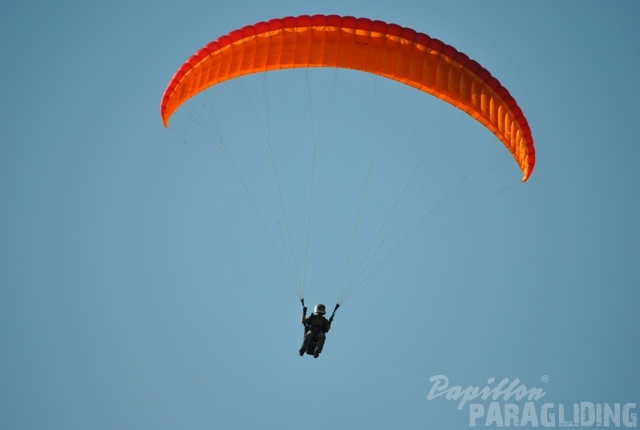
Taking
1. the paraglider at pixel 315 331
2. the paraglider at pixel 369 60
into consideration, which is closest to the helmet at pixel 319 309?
the paraglider at pixel 315 331

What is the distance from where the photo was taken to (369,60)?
19.6 m

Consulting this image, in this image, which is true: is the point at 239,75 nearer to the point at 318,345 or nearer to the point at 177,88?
the point at 177,88

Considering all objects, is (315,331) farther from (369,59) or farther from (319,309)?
(369,59)

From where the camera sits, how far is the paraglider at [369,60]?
19.4m

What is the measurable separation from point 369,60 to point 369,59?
2cm

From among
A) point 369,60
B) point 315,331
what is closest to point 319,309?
point 315,331

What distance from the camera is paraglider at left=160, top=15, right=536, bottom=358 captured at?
1939 cm

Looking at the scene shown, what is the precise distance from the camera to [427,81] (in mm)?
19484

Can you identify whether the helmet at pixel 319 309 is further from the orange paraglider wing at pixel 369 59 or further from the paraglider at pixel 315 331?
the orange paraglider wing at pixel 369 59

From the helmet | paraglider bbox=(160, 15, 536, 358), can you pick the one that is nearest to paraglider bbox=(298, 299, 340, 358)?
the helmet

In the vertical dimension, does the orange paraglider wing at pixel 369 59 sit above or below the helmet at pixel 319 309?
above

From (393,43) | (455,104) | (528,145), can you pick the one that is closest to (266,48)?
(393,43)

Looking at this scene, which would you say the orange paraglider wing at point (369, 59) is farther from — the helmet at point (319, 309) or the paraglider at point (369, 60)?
the helmet at point (319, 309)

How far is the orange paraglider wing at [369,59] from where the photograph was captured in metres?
19.4
